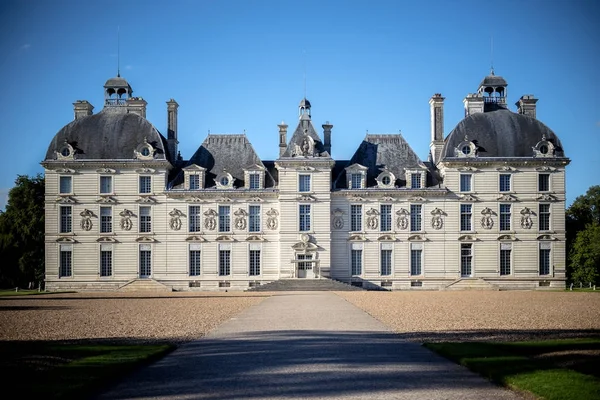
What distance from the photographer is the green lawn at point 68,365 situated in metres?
9.21

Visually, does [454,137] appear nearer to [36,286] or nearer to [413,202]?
[413,202]

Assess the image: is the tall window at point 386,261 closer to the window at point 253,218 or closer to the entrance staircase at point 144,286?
the window at point 253,218

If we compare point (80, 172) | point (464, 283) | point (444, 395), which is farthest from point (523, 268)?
point (444, 395)

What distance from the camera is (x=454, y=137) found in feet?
141

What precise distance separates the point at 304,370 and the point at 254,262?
3174 centimetres

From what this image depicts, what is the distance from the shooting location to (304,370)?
1096 cm

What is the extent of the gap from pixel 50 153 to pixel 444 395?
129ft

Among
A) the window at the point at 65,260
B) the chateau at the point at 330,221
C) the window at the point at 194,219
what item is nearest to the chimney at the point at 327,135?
the chateau at the point at 330,221

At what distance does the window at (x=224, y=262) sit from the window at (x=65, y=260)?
9897mm

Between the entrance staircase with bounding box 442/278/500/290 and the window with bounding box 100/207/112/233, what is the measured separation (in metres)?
22.5

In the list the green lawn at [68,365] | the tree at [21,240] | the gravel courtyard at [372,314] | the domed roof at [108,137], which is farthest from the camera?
the tree at [21,240]

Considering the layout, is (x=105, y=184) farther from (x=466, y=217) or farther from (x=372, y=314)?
(x=372, y=314)

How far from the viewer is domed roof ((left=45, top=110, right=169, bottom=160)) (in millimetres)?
42906

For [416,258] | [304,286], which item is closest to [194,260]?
[304,286]
